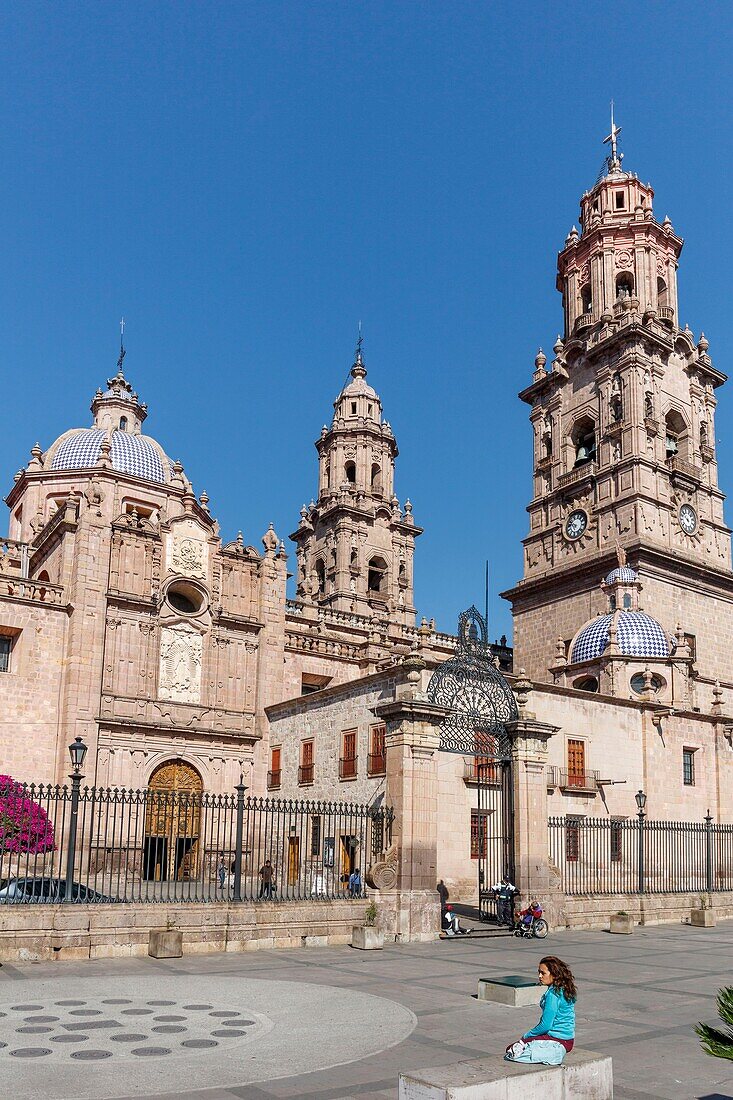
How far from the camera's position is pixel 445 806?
97.7ft

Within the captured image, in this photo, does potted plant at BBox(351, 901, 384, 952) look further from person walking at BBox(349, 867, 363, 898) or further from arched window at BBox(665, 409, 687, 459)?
arched window at BBox(665, 409, 687, 459)

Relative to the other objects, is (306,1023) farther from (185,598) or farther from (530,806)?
(185,598)

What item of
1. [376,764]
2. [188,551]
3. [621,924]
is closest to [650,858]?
[621,924]

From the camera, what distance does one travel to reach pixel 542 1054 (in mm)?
8195

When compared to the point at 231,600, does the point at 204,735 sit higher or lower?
lower

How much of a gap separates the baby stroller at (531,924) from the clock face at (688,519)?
3063 cm

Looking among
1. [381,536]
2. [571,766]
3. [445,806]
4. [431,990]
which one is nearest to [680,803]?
[571,766]

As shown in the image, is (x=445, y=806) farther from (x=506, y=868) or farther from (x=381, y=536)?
(x=381, y=536)

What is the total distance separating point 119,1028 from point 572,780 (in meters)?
23.5

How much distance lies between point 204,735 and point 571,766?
13.9 meters

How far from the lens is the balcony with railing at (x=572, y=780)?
32.4 metres

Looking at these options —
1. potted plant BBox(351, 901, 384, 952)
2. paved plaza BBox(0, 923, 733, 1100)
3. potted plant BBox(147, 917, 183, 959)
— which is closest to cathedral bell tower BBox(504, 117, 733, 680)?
potted plant BBox(351, 901, 384, 952)

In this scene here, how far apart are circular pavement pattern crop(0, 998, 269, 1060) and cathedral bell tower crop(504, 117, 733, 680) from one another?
124 feet

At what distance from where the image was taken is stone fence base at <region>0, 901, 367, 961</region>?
1756 cm
